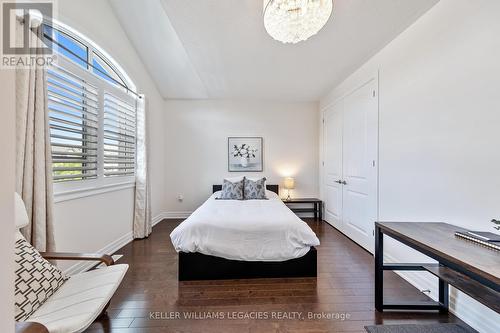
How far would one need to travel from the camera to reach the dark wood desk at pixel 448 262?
1.10 m

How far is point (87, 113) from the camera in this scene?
258cm

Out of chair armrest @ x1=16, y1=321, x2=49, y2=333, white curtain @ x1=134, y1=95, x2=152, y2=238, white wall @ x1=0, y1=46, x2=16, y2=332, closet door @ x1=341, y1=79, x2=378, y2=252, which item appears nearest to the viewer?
white wall @ x1=0, y1=46, x2=16, y2=332

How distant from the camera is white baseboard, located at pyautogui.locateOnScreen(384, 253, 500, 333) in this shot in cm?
150

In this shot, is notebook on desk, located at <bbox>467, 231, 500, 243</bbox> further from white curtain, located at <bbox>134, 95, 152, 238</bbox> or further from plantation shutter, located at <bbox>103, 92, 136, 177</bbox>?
white curtain, located at <bbox>134, 95, 152, 238</bbox>

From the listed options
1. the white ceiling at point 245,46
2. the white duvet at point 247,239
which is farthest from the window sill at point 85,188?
the white ceiling at point 245,46

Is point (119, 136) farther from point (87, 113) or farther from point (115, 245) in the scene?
point (115, 245)

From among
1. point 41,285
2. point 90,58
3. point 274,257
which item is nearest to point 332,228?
point 274,257

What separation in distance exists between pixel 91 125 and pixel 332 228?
13.1 feet

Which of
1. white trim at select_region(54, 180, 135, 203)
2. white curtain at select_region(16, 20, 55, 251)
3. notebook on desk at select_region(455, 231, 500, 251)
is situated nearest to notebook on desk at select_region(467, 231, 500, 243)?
notebook on desk at select_region(455, 231, 500, 251)

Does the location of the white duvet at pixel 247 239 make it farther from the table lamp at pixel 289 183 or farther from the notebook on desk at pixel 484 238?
the table lamp at pixel 289 183

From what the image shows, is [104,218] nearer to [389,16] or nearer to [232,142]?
[232,142]

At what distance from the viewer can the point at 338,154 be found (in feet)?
12.6

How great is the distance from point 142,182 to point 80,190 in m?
1.20

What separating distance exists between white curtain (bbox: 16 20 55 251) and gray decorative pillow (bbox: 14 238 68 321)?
0.84 ft
